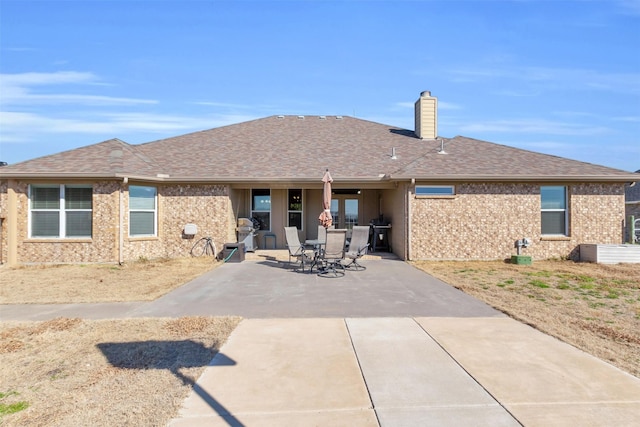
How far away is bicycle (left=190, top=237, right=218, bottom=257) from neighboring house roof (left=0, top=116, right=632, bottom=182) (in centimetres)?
220

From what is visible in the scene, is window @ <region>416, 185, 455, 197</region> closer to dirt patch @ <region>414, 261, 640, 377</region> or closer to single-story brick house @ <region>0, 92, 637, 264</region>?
single-story brick house @ <region>0, 92, 637, 264</region>

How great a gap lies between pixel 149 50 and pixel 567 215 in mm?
15468

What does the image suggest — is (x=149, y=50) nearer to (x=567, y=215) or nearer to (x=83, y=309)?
(x=83, y=309)

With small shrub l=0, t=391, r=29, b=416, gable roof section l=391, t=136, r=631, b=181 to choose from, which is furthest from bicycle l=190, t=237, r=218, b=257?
small shrub l=0, t=391, r=29, b=416

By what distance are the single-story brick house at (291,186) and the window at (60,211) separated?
32 millimetres

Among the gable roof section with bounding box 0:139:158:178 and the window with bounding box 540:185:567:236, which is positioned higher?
the gable roof section with bounding box 0:139:158:178

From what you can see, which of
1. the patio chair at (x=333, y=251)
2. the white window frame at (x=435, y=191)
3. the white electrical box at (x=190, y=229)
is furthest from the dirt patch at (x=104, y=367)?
the white window frame at (x=435, y=191)

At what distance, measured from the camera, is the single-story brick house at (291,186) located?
11789 mm

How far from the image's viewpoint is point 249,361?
413 centimetres

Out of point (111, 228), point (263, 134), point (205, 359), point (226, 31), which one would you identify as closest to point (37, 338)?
point (205, 359)

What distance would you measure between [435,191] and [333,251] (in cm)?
472

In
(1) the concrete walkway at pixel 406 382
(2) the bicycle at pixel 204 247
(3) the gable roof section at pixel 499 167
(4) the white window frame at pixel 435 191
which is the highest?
(3) the gable roof section at pixel 499 167

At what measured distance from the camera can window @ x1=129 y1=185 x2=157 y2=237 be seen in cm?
1241

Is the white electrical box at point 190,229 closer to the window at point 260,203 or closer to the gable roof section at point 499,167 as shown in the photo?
the window at point 260,203
